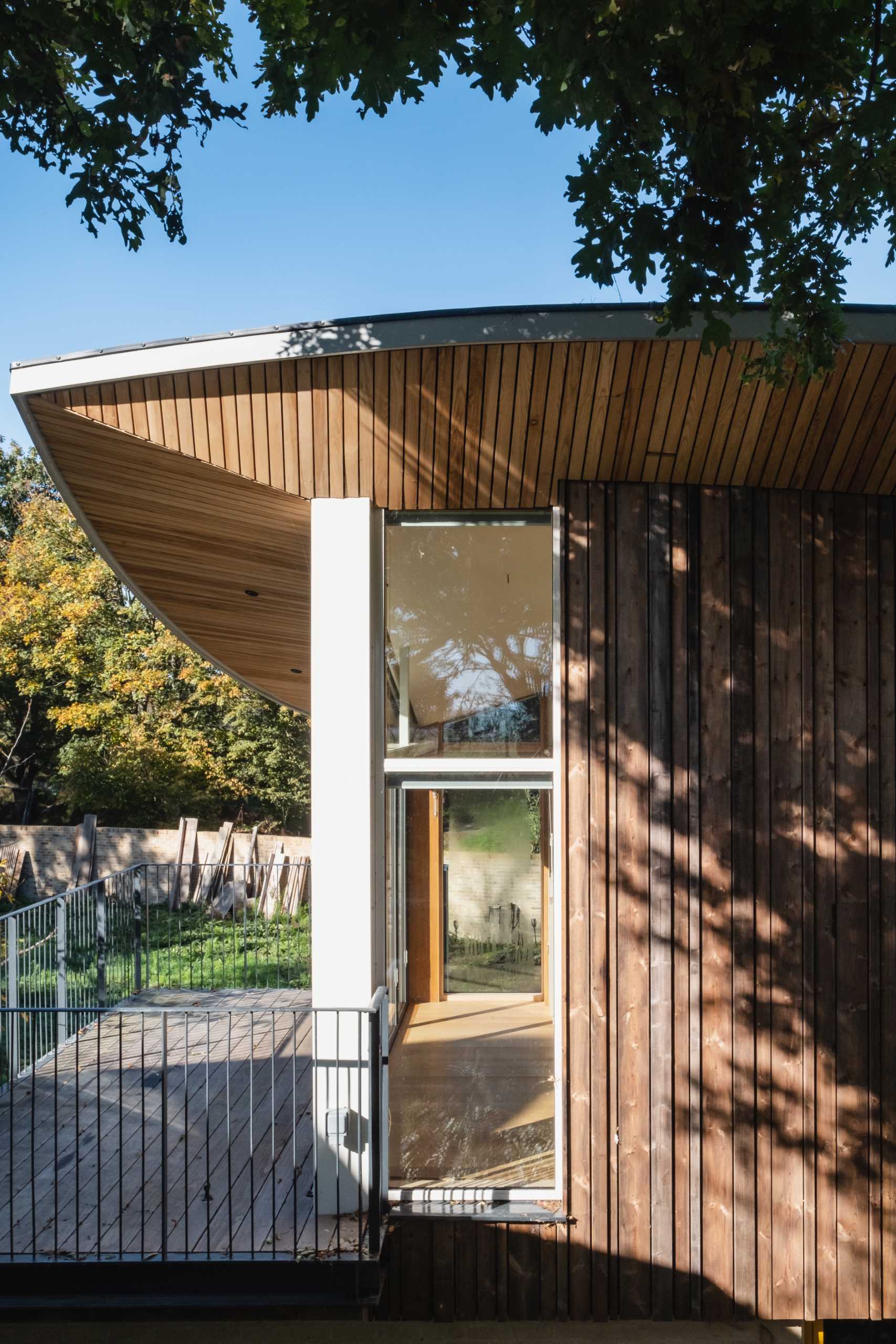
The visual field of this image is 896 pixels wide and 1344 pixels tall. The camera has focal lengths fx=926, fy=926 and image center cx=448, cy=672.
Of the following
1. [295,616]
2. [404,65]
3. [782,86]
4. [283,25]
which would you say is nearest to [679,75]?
[782,86]

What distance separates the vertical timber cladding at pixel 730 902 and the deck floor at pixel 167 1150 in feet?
5.10

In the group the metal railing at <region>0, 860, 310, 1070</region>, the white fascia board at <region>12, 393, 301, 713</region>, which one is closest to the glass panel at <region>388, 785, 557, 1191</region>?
the white fascia board at <region>12, 393, 301, 713</region>

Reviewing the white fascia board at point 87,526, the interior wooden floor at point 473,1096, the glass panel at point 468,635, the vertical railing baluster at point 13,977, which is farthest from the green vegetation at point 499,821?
the vertical railing baluster at point 13,977

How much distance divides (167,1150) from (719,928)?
3.30m

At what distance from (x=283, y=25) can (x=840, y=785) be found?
4.44 m

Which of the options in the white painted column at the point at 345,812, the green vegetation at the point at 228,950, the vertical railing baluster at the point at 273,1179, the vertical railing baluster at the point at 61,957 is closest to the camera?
the vertical railing baluster at the point at 273,1179

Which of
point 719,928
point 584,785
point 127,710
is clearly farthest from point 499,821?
point 127,710

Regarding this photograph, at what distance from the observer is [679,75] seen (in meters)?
3.31

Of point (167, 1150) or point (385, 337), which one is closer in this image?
point (385, 337)

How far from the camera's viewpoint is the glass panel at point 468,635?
4914mm

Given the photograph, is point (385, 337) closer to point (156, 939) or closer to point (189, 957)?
point (189, 957)

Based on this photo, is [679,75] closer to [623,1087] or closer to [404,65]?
[404,65]

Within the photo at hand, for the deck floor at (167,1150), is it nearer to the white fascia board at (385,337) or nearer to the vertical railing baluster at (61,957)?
the vertical railing baluster at (61,957)

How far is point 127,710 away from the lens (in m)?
21.0
